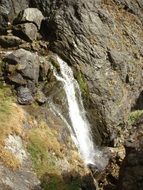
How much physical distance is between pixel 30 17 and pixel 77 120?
8348 mm

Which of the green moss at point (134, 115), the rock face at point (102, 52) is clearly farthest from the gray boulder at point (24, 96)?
the green moss at point (134, 115)

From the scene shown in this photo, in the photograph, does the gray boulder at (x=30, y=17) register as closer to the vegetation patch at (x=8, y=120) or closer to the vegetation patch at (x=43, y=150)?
the vegetation patch at (x=8, y=120)

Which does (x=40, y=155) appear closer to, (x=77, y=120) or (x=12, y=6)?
(x=77, y=120)

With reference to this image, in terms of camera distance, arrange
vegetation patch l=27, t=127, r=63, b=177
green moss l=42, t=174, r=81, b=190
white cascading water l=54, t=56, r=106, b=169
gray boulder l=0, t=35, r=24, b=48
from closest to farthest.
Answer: green moss l=42, t=174, r=81, b=190 < vegetation patch l=27, t=127, r=63, b=177 < white cascading water l=54, t=56, r=106, b=169 < gray boulder l=0, t=35, r=24, b=48

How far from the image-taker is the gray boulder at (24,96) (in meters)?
25.2

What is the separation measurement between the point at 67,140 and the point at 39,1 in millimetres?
12460

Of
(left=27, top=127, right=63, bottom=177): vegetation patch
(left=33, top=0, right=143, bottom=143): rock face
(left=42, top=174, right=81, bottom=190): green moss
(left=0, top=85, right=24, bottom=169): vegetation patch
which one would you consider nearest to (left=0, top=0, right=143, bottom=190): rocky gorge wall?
(left=33, top=0, right=143, bottom=143): rock face

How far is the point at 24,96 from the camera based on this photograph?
25391 millimetres

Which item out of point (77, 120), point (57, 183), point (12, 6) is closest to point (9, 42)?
point (12, 6)

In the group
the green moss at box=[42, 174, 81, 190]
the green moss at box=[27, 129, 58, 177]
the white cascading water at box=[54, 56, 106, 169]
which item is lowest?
the white cascading water at box=[54, 56, 106, 169]

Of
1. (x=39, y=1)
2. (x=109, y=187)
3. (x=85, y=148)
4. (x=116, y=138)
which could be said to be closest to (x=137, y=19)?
(x=39, y=1)

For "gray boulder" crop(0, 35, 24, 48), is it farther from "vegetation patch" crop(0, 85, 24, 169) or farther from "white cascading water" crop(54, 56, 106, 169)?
"vegetation patch" crop(0, 85, 24, 169)

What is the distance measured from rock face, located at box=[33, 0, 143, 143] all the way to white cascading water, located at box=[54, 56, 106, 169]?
704 millimetres

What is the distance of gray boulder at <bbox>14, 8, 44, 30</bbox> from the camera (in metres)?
30.3
